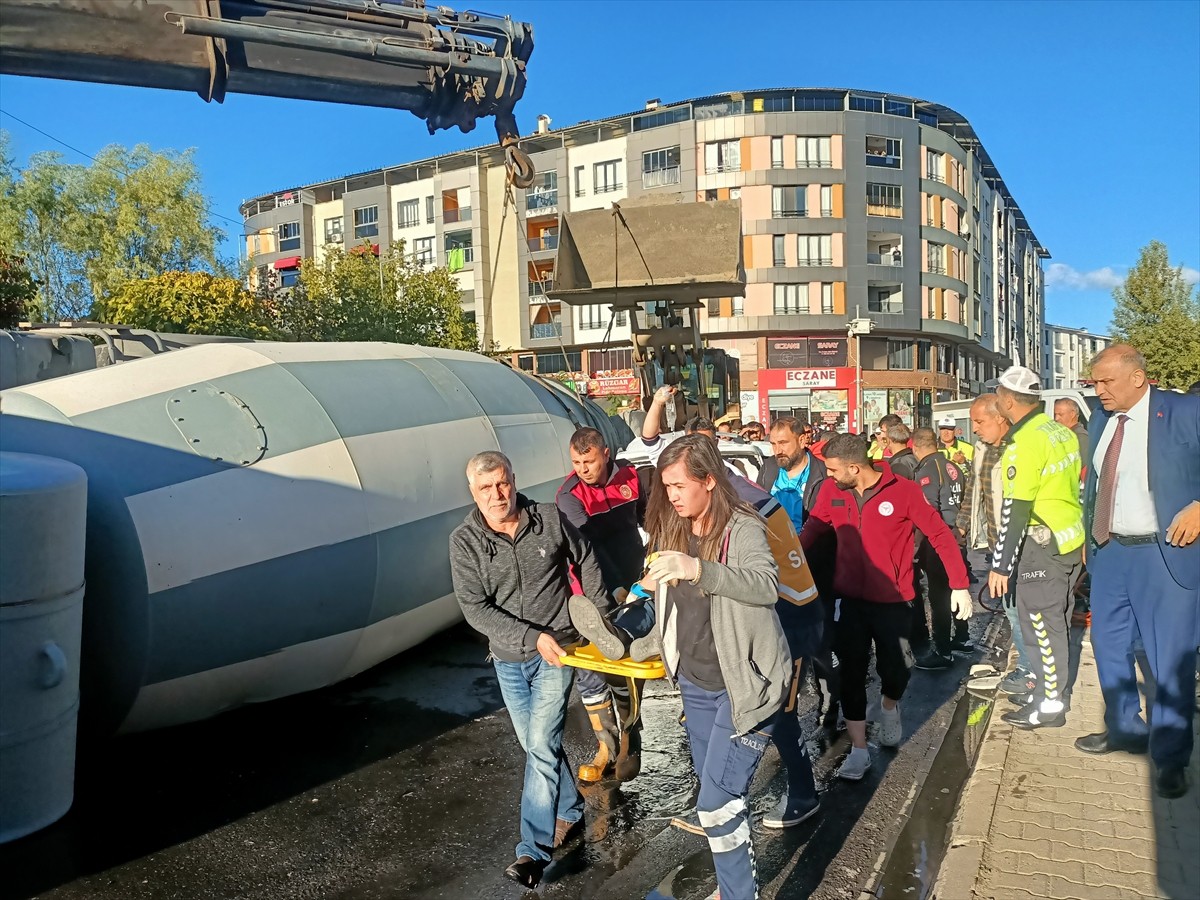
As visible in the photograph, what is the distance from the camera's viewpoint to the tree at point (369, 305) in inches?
1178

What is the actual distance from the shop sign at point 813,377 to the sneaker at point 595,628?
4221 cm

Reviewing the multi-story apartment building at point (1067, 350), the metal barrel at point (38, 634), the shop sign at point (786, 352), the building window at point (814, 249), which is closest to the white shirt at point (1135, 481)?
the metal barrel at point (38, 634)

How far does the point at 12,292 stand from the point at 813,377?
114 ft

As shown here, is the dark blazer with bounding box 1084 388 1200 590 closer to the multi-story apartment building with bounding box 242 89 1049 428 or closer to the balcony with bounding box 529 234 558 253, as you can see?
the multi-story apartment building with bounding box 242 89 1049 428

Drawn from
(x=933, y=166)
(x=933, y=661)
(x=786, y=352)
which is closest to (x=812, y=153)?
(x=933, y=166)

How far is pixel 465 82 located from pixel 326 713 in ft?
18.4

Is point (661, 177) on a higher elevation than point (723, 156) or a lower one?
lower

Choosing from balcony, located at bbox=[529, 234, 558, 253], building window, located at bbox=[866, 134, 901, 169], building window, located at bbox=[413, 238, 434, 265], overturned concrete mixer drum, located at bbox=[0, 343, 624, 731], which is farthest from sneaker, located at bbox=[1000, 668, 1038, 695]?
building window, located at bbox=[413, 238, 434, 265]

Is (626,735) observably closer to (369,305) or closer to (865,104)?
(369,305)

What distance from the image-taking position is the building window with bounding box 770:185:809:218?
1738 inches

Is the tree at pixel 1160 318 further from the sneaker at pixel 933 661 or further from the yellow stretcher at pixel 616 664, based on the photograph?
the yellow stretcher at pixel 616 664

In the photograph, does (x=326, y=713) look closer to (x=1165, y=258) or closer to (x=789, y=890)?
(x=789, y=890)

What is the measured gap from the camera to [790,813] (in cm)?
427

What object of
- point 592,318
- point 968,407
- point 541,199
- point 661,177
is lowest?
point 968,407
